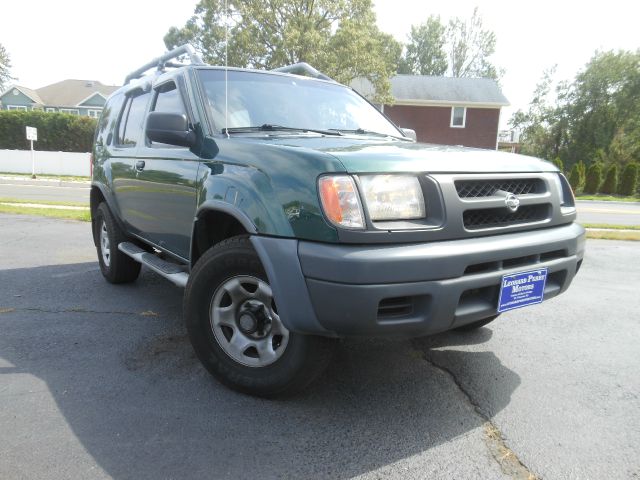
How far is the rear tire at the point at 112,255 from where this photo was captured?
472cm

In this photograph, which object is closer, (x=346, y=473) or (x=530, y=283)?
(x=346, y=473)

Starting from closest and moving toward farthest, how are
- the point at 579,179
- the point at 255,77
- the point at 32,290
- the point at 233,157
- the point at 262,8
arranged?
the point at 233,157, the point at 255,77, the point at 32,290, the point at 262,8, the point at 579,179

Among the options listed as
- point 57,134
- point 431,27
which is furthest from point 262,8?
point 431,27

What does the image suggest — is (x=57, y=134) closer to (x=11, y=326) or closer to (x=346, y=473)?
(x=11, y=326)

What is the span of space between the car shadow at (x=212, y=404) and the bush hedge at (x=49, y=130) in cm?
2934

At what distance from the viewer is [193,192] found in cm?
307

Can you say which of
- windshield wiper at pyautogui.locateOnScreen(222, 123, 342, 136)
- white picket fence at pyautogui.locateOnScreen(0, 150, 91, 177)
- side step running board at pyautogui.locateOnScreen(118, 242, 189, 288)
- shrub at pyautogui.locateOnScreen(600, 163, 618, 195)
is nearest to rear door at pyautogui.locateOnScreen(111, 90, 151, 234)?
side step running board at pyautogui.locateOnScreen(118, 242, 189, 288)

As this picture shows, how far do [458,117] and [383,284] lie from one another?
104 feet

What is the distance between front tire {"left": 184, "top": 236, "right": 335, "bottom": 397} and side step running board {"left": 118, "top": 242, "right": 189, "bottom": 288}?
1.52 feet

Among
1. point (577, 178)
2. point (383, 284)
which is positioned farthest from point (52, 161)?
point (577, 178)

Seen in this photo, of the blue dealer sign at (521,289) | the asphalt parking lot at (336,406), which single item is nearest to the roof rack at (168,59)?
the asphalt parking lot at (336,406)

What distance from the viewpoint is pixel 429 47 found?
55.4 metres

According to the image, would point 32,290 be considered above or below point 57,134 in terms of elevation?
below

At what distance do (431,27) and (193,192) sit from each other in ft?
192
